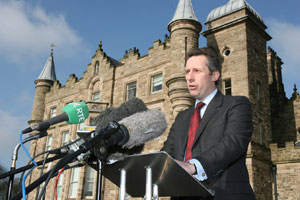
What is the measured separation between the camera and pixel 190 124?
2.78 metres

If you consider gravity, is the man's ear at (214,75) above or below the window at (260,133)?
below

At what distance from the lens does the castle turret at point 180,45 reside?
15.2 meters

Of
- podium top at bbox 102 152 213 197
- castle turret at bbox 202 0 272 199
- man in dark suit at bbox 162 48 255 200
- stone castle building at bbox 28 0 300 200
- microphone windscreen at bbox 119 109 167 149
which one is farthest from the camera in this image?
stone castle building at bbox 28 0 300 200

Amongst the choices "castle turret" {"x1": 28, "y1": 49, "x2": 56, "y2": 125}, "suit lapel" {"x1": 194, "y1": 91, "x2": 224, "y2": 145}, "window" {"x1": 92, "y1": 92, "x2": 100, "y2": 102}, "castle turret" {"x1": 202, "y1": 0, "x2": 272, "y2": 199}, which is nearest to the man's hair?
"suit lapel" {"x1": 194, "y1": 91, "x2": 224, "y2": 145}

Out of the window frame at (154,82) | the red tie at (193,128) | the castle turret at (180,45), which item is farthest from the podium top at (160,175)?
the window frame at (154,82)

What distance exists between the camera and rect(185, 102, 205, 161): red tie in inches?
103

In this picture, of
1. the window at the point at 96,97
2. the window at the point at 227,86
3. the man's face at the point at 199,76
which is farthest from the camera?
the window at the point at 96,97

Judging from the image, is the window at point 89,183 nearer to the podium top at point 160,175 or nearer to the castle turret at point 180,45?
the castle turret at point 180,45

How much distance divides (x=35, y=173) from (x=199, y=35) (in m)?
16.2

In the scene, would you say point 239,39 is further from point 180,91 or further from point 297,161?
point 297,161

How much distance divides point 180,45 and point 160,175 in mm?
14869

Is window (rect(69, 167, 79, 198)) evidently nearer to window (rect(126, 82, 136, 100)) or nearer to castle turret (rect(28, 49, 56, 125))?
window (rect(126, 82, 136, 100))

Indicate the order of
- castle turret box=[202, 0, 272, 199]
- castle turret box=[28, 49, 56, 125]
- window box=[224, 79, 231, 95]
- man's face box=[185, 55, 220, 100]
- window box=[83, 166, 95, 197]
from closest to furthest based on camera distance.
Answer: man's face box=[185, 55, 220, 100] < castle turret box=[202, 0, 272, 199] < window box=[224, 79, 231, 95] < window box=[83, 166, 95, 197] < castle turret box=[28, 49, 56, 125]

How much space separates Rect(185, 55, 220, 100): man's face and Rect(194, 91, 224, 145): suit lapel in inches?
3.8
